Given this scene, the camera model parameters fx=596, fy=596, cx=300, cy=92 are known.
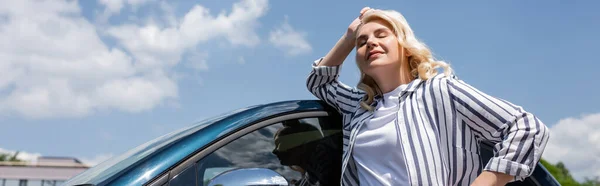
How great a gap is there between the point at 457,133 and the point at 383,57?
0.36 m

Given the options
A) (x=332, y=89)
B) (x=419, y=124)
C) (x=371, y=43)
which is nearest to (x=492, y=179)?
(x=419, y=124)

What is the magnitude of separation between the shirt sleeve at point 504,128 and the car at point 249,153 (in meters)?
0.54

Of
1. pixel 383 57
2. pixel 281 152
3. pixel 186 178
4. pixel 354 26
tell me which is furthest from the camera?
pixel 354 26

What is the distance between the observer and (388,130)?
1.99 meters

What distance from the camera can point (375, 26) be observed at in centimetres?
215

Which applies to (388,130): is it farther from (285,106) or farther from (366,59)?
(285,106)

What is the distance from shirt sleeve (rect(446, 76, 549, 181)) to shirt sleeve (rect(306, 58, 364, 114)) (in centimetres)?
51

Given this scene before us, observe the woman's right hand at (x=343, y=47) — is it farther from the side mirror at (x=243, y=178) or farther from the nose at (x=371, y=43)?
the side mirror at (x=243, y=178)

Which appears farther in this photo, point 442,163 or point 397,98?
point 397,98

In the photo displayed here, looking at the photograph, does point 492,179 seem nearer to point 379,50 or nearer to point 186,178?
point 379,50

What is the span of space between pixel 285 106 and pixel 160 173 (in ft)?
2.02

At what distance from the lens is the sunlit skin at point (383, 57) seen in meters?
2.06

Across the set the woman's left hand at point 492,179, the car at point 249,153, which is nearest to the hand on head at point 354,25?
the car at point 249,153

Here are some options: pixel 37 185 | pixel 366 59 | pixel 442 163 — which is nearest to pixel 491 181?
pixel 442 163
